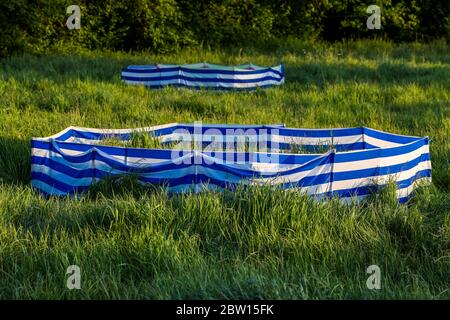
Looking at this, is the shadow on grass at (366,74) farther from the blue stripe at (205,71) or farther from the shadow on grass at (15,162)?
the shadow on grass at (15,162)

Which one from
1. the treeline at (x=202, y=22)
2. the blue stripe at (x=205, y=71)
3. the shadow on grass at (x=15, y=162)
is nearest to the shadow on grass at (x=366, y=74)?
the blue stripe at (x=205, y=71)

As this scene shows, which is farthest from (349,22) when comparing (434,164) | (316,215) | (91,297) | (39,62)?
(91,297)

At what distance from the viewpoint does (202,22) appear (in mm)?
20500

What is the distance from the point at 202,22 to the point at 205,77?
6962 millimetres

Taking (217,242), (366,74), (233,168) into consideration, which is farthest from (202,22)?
(217,242)

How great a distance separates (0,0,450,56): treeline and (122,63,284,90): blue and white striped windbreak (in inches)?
206

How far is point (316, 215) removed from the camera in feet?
16.6

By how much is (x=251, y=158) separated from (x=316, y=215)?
1.79 m

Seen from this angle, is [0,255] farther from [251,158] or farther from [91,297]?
[251,158]

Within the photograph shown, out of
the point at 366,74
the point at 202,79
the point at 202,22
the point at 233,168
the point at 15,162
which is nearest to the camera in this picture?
the point at 233,168

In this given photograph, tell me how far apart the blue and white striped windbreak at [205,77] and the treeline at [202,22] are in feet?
17.2

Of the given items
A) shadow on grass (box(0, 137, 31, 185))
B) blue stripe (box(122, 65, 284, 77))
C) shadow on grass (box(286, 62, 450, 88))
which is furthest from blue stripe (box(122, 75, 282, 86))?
shadow on grass (box(0, 137, 31, 185))

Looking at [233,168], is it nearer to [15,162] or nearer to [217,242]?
[217,242]

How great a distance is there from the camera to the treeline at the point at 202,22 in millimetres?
18016
